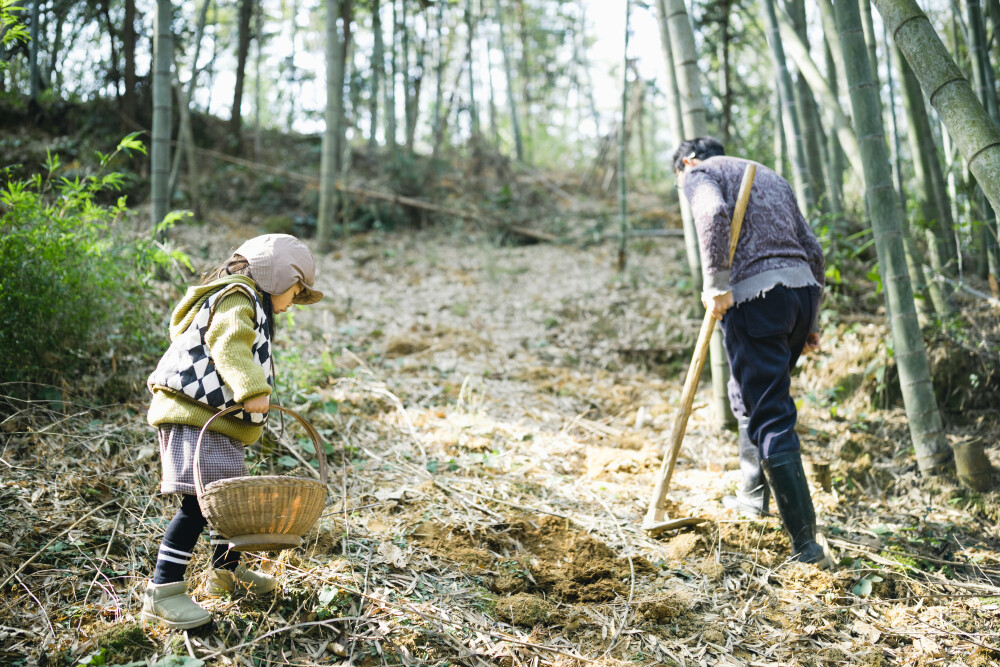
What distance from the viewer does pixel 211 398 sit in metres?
1.88

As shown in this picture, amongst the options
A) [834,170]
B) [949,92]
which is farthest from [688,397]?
[834,170]

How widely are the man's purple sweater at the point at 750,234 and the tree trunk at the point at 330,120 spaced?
5.84 m

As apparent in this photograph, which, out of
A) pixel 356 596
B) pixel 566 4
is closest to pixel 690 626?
pixel 356 596

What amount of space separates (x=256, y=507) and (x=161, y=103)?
4.15m

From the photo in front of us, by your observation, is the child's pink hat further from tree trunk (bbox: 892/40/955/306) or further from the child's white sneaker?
tree trunk (bbox: 892/40/955/306)

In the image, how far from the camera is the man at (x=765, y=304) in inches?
97.1

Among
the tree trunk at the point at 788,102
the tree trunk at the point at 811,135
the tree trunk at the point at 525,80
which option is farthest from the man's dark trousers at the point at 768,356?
the tree trunk at the point at 525,80

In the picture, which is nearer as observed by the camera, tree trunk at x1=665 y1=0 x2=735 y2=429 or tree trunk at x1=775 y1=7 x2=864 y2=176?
tree trunk at x1=665 y1=0 x2=735 y2=429

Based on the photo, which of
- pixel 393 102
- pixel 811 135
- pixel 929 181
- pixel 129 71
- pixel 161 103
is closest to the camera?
pixel 929 181

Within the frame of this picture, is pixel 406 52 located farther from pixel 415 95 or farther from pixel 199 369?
pixel 199 369

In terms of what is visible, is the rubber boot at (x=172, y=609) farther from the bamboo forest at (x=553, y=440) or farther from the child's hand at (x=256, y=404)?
the child's hand at (x=256, y=404)

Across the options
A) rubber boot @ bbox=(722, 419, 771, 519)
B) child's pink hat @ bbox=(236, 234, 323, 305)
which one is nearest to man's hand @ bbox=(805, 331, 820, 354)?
rubber boot @ bbox=(722, 419, 771, 519)

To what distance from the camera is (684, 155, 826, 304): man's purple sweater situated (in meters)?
2.53

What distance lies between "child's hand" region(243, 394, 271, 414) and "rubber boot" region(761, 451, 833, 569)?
73.5 inches
